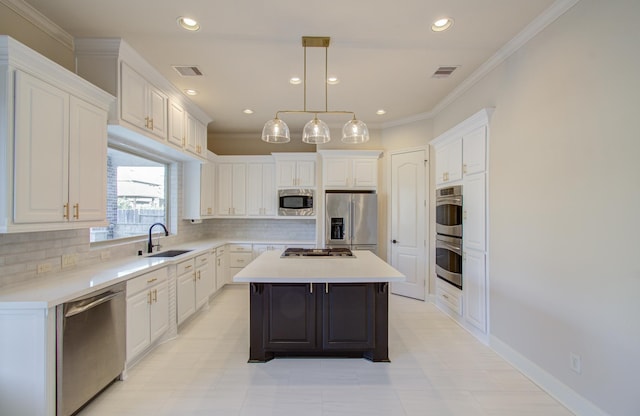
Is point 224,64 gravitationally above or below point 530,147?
above

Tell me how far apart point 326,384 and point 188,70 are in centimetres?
335

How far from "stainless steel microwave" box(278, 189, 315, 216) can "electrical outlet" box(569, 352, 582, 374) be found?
376cm

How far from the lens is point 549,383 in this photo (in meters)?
2.20

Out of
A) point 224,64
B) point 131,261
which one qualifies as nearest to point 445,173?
point 224,64

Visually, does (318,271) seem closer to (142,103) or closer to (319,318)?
(319,318)

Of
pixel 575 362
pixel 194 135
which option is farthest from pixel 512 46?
pixel 194 135

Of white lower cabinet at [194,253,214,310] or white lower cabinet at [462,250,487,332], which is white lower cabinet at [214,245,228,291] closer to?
white lower cabinet at [194,253,214,310]

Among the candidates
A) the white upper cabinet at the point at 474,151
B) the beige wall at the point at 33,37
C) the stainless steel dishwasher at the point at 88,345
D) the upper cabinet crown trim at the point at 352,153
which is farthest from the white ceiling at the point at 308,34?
the stainless steel dishwasher at the point at 88,345

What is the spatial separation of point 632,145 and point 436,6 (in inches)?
60.7

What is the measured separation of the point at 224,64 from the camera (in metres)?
2.96

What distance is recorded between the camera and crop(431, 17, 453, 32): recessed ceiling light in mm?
2270

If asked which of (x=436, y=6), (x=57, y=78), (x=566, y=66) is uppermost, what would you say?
(x=436, y=6)

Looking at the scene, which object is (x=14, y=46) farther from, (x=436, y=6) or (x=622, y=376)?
(x=622, y=376)

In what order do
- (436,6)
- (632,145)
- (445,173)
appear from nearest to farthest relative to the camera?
1. (632,145)
2. (436,6)
3. (445,173)
